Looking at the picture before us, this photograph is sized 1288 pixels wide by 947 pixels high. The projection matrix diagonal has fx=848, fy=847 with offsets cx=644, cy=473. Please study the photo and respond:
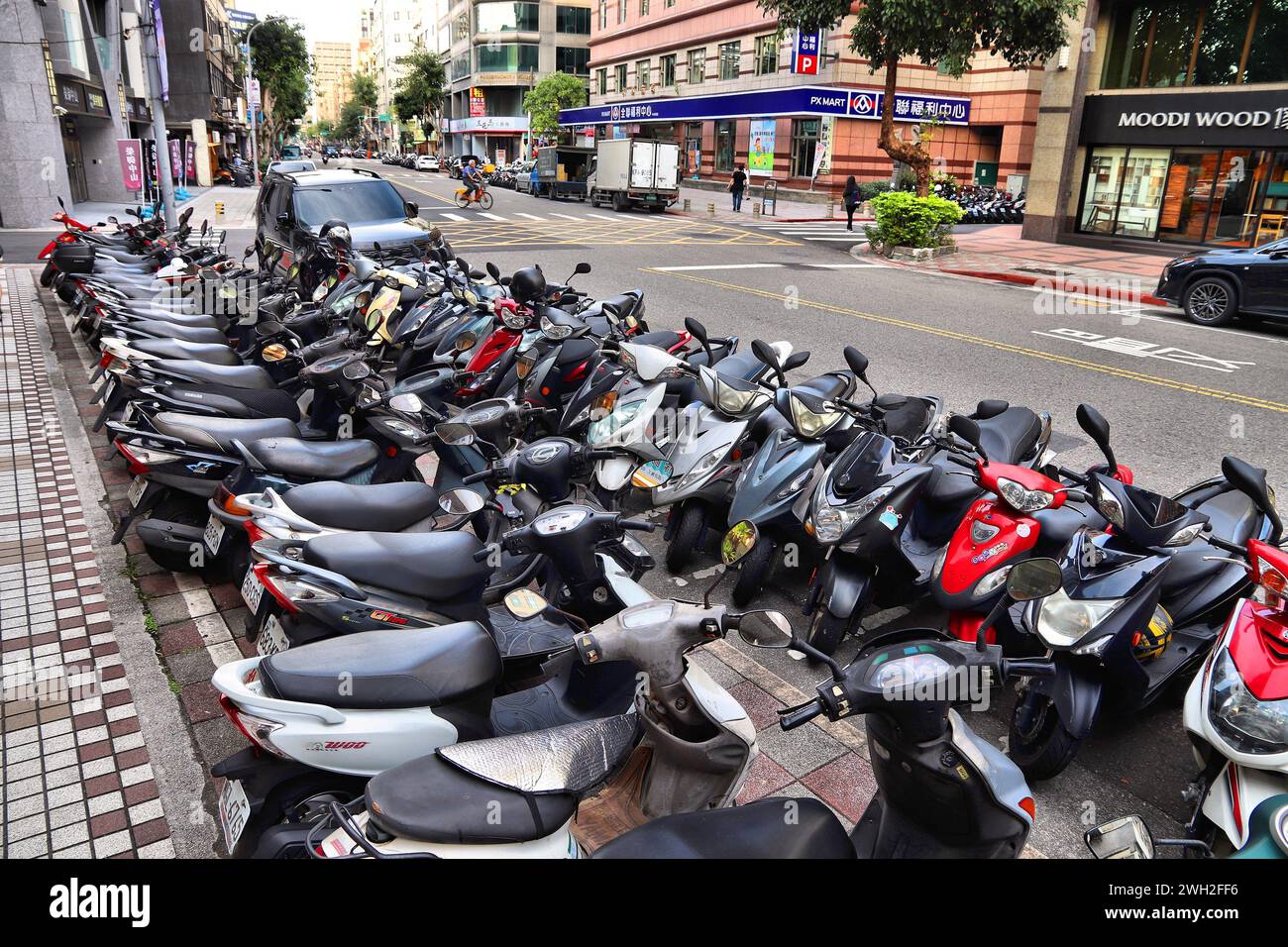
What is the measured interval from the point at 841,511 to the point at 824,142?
36.0 m

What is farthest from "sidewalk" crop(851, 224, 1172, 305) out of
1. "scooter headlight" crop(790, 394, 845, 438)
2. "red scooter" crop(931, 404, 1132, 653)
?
"red scooter" crop(931, 404, 1132, 653)

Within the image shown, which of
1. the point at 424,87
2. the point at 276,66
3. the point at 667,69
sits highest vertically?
the point at 424,87

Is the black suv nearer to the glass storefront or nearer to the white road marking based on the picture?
the white road marking

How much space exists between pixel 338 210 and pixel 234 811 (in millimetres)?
11834

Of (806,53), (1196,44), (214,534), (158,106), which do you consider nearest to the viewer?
(214,534)

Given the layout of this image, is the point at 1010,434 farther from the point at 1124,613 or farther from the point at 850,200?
the point at 850,200

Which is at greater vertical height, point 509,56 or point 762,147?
point 509,56

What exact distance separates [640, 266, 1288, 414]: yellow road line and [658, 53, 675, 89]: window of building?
121 feet

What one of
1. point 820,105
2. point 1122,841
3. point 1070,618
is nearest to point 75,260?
point 1070,618

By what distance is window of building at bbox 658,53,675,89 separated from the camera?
47.1 meters

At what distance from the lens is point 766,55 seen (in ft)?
128

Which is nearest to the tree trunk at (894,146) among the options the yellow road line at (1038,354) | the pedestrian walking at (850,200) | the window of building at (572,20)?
the pedestrian walking at (850,200)

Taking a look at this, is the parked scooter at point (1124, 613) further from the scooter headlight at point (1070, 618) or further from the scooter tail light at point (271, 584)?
the scooter tail light at point (271, 584)

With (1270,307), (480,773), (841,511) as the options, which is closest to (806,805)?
(480,773)
